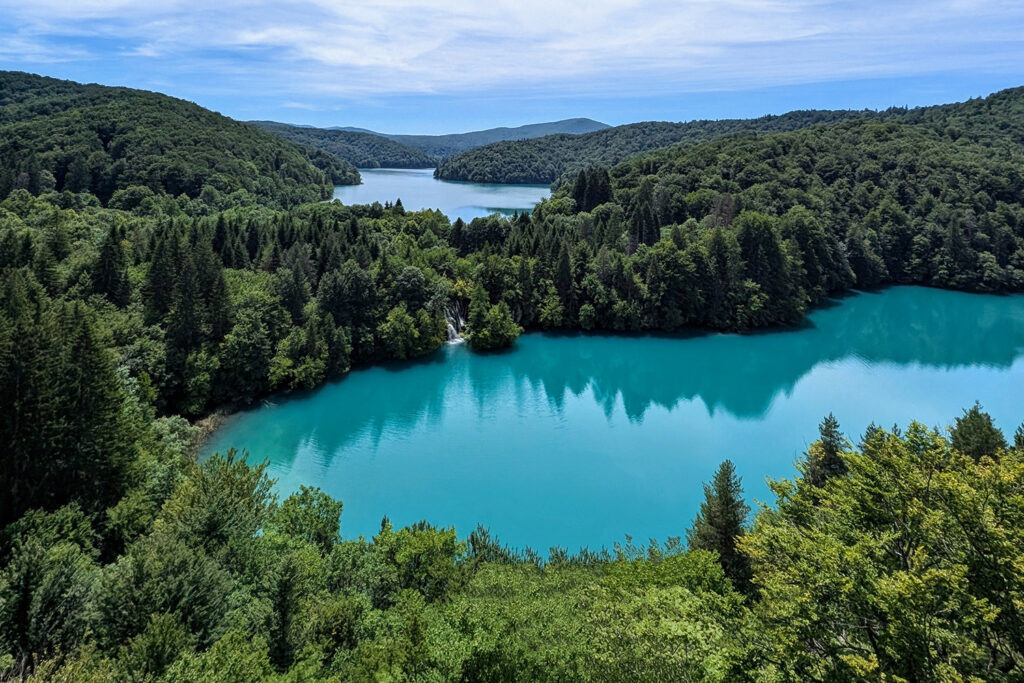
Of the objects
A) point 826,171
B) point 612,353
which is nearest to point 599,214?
point 612,353

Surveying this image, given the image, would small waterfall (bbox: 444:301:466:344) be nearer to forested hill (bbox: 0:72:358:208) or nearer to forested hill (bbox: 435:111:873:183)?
forested hill (bbox: 0:72:358:208)


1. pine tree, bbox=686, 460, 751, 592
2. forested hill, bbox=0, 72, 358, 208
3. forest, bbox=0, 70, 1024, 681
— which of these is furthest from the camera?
forested hill, bbox=0, 72, 358, 208

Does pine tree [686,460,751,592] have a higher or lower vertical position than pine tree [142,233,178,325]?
lower

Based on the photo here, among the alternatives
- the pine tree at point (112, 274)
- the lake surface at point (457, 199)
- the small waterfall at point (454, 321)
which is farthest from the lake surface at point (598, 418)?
the lake surface at point (457, 199)

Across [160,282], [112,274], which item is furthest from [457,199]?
[112,274]

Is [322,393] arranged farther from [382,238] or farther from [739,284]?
[739,284]

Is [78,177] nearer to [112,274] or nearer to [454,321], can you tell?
[112,274]

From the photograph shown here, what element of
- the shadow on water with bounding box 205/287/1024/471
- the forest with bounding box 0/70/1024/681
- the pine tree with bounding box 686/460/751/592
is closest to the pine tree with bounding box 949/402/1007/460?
the forest with bounding box 0/70/1024/681
